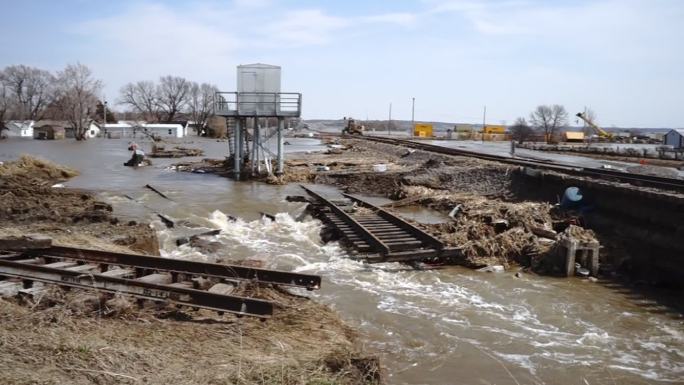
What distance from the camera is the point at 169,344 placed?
587cm

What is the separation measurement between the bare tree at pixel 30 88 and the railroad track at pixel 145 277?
129 m

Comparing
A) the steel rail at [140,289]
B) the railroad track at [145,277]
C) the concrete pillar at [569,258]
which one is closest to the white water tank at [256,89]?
the concrete pillar at [569,258]

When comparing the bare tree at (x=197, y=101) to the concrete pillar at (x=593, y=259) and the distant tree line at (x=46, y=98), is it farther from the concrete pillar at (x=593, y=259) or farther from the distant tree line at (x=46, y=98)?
the concrete pillar at (x=593, y=259)

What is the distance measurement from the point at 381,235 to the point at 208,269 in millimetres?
6650

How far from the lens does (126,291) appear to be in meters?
7.47

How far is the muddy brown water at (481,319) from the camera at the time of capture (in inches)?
290

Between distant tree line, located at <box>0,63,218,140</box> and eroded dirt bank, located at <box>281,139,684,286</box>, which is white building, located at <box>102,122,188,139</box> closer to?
distant tree line, located at <box>0,63,218,140</box>

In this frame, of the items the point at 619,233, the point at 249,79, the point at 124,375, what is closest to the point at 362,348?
the point at 124,375

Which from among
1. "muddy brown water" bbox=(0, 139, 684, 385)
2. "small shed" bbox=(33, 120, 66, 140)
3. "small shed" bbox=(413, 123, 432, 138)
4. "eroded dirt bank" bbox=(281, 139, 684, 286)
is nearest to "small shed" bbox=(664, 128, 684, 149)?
"small shed" bbox=(413, 123, 432, 138)

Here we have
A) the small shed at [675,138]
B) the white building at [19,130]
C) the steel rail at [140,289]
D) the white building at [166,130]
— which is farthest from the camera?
the white building at [166,130]

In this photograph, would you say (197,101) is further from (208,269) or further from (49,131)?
(208,269)

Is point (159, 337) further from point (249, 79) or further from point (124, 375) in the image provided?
point (249, 79)

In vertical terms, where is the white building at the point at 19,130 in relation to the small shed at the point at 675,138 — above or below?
below

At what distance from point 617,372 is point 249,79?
22459mm
